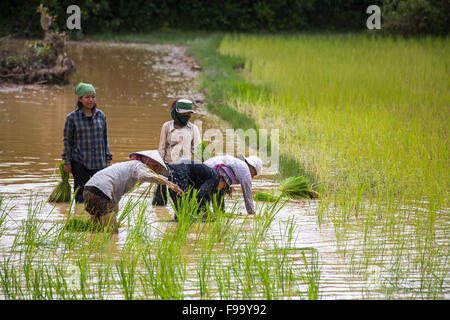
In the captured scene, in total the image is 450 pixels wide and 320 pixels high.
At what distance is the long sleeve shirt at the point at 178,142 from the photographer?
5.54 meters

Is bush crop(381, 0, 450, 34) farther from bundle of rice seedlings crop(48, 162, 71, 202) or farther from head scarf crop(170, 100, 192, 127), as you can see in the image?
bundle of rice seedlings crop(48, 162, 71, 202)

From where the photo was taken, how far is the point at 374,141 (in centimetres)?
717

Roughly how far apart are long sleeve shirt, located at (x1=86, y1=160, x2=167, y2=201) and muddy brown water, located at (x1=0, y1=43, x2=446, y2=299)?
11.9 inches

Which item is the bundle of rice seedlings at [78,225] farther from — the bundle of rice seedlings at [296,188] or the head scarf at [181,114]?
the bundle of rice seedlings at [296,188]

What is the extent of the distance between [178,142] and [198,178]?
2.51ft

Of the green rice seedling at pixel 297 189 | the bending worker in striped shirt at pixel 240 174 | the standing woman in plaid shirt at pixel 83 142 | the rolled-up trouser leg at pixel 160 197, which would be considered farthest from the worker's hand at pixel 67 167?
the green rice seedling at pixel 297 189

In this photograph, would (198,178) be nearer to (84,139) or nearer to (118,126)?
(84,139)

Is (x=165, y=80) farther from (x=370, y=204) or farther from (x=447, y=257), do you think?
(x=447, y=257)

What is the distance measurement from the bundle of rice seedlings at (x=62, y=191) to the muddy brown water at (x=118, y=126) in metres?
0.09

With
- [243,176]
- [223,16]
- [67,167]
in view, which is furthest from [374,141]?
[223,16]

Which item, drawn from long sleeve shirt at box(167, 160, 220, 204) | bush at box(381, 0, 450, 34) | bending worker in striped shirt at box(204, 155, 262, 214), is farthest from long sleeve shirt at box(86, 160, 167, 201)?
bush at box(381, 0, 450, 34)

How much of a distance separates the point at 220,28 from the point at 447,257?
2252cm

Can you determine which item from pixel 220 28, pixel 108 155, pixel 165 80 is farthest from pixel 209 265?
pixel 220 28

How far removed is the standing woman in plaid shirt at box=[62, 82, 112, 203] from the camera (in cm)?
541
